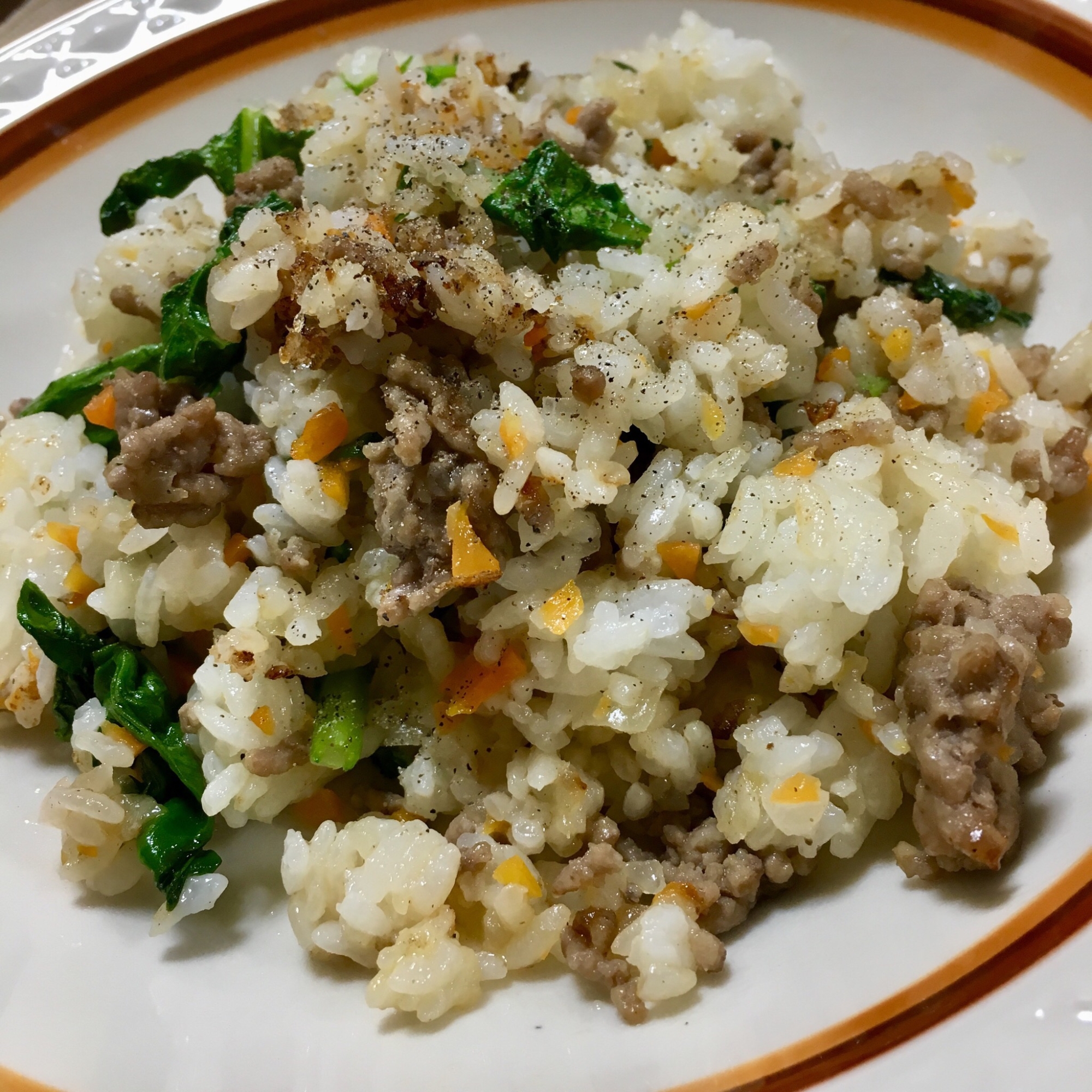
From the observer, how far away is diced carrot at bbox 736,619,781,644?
1.96 m

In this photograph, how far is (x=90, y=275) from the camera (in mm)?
2660

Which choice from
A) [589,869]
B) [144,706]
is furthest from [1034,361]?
[144,706]

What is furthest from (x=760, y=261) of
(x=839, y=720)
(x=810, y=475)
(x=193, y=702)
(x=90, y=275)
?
(x=90, y=275)

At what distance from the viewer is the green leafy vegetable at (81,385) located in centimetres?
257

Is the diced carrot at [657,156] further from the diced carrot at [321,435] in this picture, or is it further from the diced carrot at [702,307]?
the diced carrot at [321,435]

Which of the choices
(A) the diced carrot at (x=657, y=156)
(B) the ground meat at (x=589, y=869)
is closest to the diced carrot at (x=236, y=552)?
(B) the ground meat at (x=589, y=869)

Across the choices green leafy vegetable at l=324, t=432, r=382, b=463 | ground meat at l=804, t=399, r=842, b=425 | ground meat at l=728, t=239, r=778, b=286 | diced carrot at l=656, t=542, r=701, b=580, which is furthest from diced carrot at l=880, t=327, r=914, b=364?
green leafy vegetable at l=324, t=432, r=382, b=463

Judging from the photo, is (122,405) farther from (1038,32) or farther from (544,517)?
(1038,32)

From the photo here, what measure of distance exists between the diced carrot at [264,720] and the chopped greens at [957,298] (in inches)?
76.6

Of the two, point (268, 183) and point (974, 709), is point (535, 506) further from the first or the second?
point (268, 183)

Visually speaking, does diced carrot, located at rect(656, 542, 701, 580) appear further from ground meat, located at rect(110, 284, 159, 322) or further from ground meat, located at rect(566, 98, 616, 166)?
ground meat, located at rect(110, 284, 159, 322)

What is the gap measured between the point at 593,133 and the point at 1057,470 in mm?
1447

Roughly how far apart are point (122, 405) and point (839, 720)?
5.82ft

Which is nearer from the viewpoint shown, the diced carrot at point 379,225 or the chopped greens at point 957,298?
the diced carrot at point 379,225
